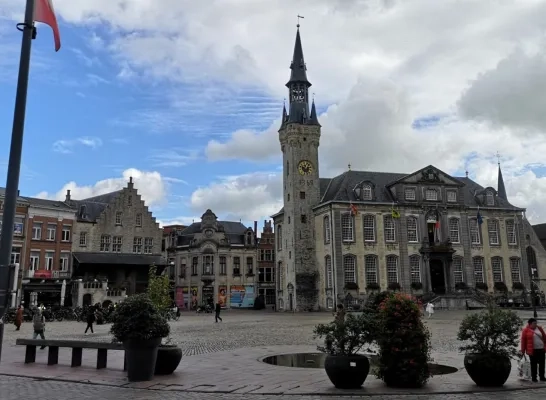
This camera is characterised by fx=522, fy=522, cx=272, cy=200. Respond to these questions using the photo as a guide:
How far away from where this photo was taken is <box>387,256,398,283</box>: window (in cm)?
5656

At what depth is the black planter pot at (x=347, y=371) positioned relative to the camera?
35.3ft

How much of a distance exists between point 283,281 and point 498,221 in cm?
2660

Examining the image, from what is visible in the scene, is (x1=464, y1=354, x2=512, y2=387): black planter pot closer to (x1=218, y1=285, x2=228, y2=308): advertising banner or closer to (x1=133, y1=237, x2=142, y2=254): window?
(x1=133, y1=237, x2=142, y2=254): window

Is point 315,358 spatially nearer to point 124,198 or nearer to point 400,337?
point 400,337

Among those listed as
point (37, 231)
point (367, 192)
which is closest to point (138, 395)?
Result: point (37, 231)

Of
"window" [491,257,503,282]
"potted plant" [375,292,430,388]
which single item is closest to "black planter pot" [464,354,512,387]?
"potted plant" [375,292,430,388]

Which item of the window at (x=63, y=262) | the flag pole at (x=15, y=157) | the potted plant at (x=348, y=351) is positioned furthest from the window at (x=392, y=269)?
the flag pole at (x=15, y=157)

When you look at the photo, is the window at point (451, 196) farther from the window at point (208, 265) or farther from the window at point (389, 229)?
the window at point (208, 265)

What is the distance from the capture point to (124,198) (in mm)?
59781

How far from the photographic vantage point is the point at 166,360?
12703 mm

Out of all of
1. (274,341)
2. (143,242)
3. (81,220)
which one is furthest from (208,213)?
(274,341)

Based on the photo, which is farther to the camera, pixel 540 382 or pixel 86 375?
pixel 86 375

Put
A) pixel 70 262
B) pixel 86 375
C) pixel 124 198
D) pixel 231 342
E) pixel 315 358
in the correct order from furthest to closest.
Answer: pixel 124 198, pixel 70 262, pixel 231 342, pixel 315 358, pixel 86 375

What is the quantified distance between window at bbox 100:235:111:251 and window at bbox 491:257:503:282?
43641 millimetres
